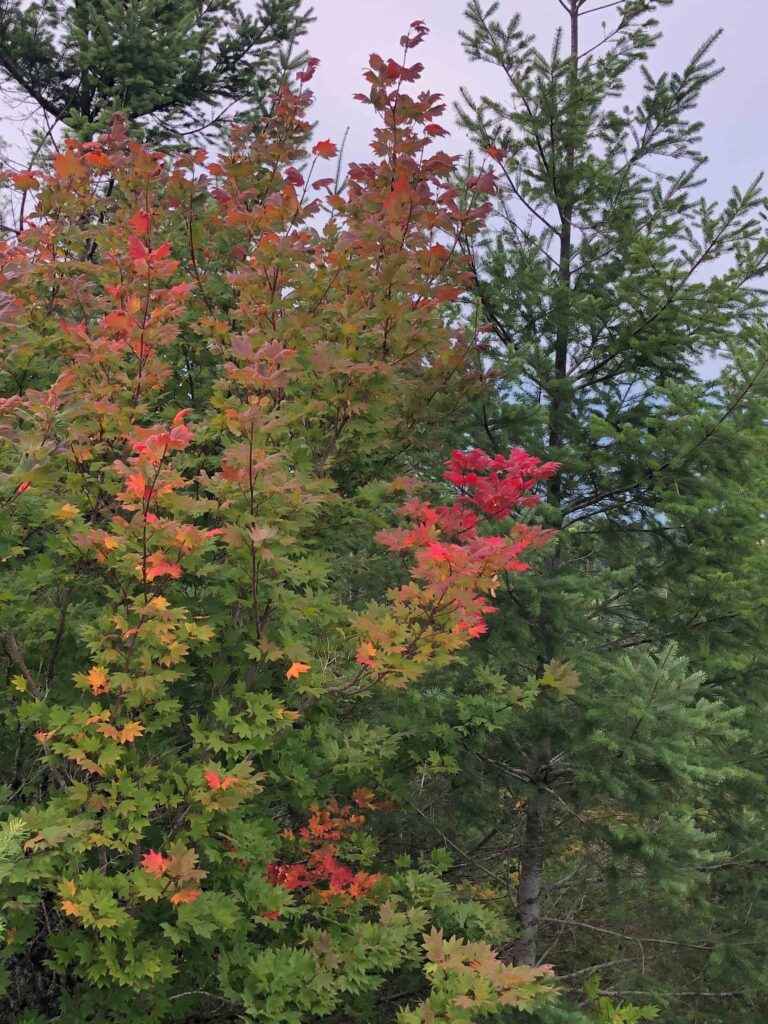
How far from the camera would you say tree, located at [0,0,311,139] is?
8959 mm

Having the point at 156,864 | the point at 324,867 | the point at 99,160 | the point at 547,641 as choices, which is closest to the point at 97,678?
the point at 156,864

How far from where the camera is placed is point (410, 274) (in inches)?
149

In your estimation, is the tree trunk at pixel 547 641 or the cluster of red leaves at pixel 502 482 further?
the tree trunk at pixel 547 641

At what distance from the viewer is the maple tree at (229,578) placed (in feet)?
8.72

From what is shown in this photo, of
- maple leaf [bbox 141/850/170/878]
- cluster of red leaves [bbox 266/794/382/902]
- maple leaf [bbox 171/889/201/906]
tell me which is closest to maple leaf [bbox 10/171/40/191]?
maple leaf [bbox 141/850/170/878]

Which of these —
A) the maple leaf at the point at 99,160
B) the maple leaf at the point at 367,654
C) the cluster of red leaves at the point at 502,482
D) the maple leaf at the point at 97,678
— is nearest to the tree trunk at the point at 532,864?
the cluster of red leaves at the point at 502,482

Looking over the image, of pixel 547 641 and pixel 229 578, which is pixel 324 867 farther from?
pixel 547 641

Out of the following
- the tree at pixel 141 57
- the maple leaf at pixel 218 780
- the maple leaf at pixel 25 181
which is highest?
the tree at pixel 141 57

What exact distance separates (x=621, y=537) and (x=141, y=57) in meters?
8.10

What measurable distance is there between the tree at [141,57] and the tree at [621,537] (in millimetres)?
4492

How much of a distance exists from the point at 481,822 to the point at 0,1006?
312 centimetres

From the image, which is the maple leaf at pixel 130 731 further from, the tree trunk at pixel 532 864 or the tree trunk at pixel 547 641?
the tree trunk at pixel 532 864

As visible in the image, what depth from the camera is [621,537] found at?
221 inches

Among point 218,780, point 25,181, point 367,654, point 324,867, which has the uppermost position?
point 25,181
